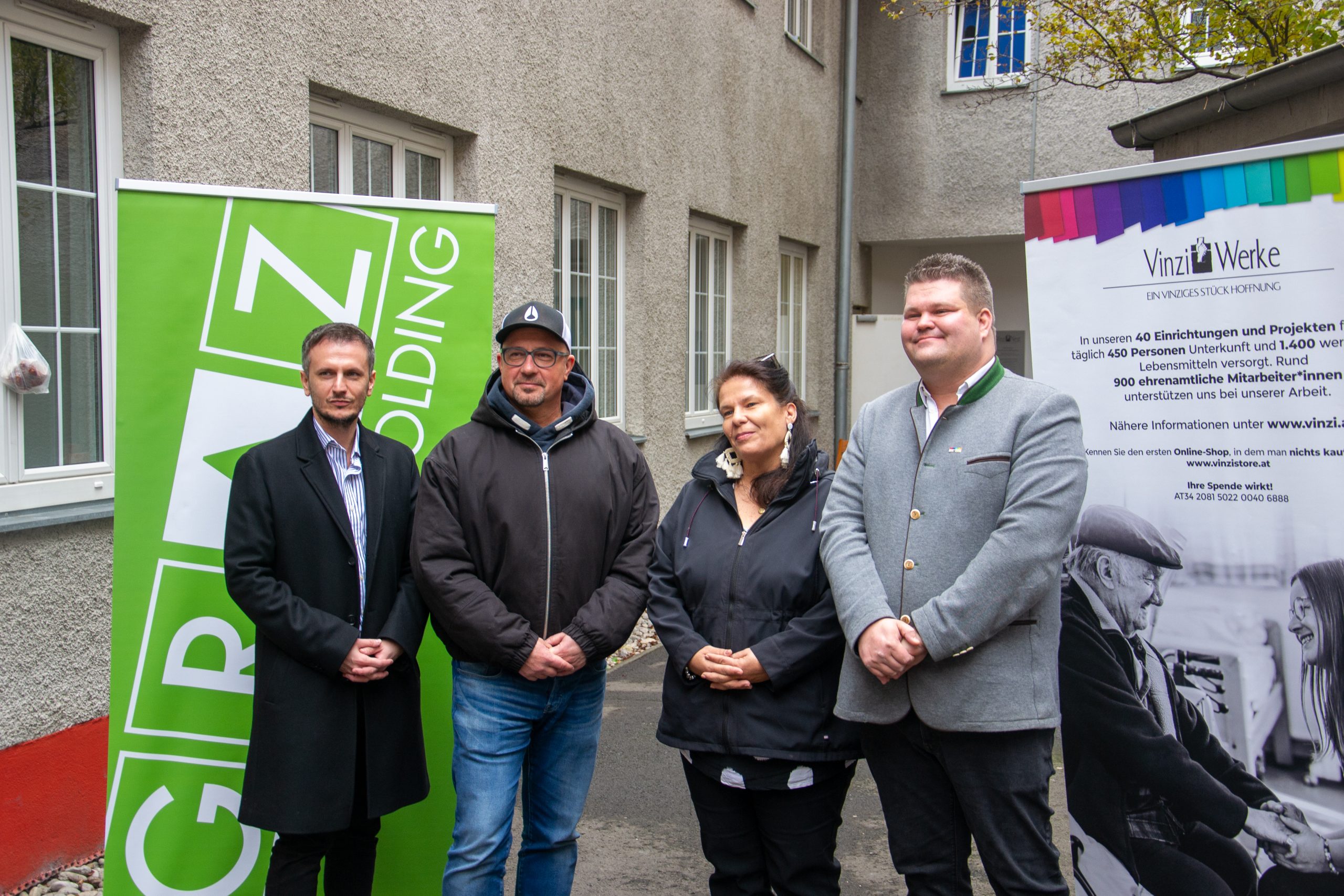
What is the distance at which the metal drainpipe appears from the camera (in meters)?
11.2

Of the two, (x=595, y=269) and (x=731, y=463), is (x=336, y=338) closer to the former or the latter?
(x=731, y=463)

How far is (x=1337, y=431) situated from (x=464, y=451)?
2107 millimetres

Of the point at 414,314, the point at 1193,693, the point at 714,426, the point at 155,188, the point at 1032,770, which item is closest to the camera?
the point at 1032,770

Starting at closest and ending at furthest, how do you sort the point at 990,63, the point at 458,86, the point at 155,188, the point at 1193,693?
the point at 1193,693 → the point at 155,188 → the point at 458,86 → the point at 990,63

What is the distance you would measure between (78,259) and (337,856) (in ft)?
7.36

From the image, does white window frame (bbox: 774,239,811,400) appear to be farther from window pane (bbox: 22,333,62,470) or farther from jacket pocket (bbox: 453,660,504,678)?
jacket pocket (bbox: 453,660,504,678)

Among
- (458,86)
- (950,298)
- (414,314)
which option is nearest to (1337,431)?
(950,298)

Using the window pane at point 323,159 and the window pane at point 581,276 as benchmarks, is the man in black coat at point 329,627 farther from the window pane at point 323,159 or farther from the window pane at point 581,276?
the window pane at point 581,276

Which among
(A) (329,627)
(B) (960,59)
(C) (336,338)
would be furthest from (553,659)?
(B) (960,59)

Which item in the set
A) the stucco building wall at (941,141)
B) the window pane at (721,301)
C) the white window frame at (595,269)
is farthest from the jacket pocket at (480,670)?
the stucco building wall at (941,141)

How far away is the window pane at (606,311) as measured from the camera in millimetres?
7145

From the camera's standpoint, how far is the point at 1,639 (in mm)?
3395

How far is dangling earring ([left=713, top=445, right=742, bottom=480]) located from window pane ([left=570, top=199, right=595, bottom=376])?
3974 millimetres

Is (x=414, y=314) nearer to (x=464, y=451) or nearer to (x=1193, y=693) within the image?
(x=464, y=451)
